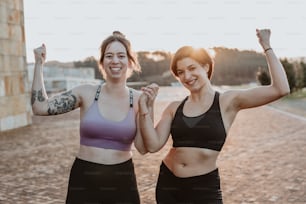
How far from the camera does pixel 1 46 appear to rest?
34.7 ft

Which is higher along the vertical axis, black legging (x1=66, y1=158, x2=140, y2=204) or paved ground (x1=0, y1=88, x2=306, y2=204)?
black legging (x1=66, y1=158, x2=140, y2=204)

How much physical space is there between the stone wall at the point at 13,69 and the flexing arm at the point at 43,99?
8562 millimetres

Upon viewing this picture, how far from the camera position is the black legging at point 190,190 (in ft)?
6.95

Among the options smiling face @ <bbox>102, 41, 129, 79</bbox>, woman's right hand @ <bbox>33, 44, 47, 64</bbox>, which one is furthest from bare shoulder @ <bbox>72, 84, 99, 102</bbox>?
woman's right hand @ <bbox>33, 44, 47, 64</bbox>

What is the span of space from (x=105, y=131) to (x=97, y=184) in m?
0.28

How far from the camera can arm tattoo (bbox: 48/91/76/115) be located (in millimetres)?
2393

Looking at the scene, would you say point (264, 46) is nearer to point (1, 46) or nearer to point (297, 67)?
point (1, 46)

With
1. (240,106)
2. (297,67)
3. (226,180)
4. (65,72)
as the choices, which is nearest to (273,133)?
(226,180)

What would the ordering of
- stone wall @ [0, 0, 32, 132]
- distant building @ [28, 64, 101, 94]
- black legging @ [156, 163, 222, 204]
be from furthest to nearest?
distant building @ [28, 64, 101, 94] < stone wall @ [0, 0, 32, 132] < black legging @ [156, 163, 222, 204]

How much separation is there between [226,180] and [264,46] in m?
3.30

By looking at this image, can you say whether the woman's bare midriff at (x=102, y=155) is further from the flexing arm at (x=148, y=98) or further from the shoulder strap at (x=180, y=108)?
the shoulder strap at (x=180, y=108)

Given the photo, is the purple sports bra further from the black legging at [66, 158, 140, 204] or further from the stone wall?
the stone wall

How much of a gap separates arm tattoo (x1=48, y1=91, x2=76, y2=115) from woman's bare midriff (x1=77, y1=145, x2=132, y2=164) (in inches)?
10.2

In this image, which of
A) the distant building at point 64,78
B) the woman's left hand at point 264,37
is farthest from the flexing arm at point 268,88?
the distant building at point 64,78
